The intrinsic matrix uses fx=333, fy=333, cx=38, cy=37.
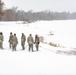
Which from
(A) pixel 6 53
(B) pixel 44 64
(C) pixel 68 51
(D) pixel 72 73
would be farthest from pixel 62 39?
(D) pixel 72 73

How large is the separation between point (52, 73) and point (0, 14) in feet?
141

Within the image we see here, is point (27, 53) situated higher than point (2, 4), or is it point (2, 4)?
point (2, 4)

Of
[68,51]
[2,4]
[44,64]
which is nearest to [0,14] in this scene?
[2,4]

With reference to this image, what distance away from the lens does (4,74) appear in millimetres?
20094

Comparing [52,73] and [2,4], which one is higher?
[2,4]

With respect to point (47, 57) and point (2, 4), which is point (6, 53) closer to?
point (47, 57)

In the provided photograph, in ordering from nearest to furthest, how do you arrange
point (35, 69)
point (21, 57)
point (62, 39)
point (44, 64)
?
point (35, 69), point (44, 64), point (21, 57), point (62, 39)

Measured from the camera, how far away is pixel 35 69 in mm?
22062

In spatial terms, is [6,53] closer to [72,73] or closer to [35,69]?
[35,69]

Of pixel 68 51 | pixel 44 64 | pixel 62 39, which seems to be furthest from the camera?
pixel 62 39

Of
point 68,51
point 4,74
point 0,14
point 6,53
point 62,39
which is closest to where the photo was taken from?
point 4,74

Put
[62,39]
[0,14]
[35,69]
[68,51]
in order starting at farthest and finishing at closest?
1. [0,14]
2. [62,39]
3. [68,51]
4. [35,69]

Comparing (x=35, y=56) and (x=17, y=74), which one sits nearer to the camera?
(x=17, y=74)

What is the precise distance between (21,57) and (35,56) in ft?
4.78
